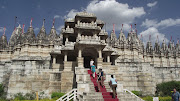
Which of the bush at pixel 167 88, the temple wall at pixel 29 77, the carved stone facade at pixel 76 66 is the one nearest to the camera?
the carved stone facade at pixel 76 66

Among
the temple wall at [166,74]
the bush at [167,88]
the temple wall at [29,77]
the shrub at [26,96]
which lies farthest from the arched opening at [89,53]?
the temple wall at [166,74]

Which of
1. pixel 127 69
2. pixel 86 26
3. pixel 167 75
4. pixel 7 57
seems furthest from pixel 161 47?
pixel 7 57

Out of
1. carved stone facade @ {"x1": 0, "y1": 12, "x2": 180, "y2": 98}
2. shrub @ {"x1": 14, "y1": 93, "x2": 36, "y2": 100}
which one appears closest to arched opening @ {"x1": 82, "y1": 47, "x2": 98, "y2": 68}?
carved stone facade @ {"x1": 0, "y1": 12, "x2": 180, "y2": 98}

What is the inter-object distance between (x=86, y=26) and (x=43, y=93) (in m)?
12.0

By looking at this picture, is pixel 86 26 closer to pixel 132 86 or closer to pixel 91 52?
pixel 91 52

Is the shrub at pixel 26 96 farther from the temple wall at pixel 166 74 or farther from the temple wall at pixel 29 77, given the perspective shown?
the temple wall at pixel 166 74

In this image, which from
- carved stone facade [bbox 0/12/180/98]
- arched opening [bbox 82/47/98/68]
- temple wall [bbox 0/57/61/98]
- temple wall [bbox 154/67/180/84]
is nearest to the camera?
carved stone facade [bbox 0/12/180/98]

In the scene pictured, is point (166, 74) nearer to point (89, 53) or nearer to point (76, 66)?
point (89, 53)

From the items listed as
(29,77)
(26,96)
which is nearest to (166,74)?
(29,77)

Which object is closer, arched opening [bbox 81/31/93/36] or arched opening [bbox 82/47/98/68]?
arched opening [bbox 82/47/98/68]

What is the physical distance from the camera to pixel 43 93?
770 inches

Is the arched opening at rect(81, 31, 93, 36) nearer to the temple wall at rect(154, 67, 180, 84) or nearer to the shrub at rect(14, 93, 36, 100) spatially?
the shrub at rect(14, 93, 36, 100)

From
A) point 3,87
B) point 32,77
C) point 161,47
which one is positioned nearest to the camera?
point 32,77

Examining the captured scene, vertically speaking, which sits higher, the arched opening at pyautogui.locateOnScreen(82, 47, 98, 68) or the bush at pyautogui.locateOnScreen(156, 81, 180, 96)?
the arched opening at pyautogui.locateOnScreen(82, 47, 98, 68)
